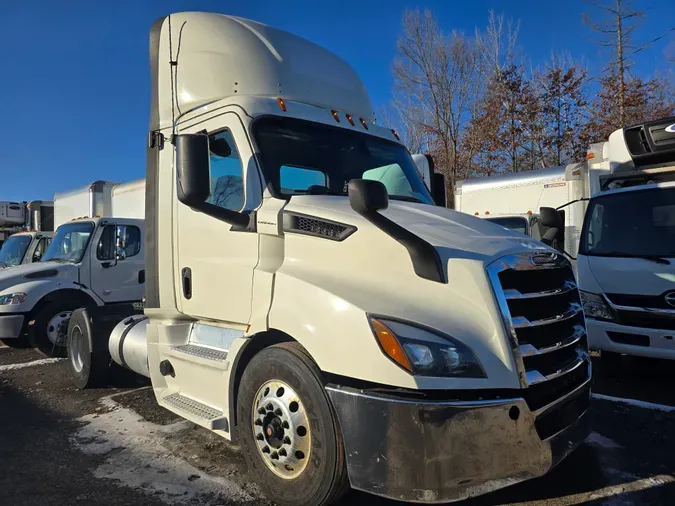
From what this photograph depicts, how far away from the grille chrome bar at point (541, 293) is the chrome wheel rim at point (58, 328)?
24.2ft

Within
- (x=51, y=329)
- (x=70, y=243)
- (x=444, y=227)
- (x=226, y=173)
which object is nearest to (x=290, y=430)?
(x=444, y=227)

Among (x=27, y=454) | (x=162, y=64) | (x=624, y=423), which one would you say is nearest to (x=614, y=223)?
(x=624, y=423)

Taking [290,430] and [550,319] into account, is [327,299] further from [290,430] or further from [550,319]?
[550,319]

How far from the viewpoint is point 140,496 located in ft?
11.7

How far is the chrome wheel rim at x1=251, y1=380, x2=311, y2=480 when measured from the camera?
3.09 m

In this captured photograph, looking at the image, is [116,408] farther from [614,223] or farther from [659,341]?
[614,223]

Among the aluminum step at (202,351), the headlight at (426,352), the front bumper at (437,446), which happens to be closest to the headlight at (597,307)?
the front bumper at (437,446)

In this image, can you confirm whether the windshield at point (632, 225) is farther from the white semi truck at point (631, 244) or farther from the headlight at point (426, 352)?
the headlight at point (426, 352)

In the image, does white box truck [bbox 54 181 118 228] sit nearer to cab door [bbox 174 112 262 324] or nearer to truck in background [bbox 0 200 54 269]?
truck in background [bbox 0 200 54 269]

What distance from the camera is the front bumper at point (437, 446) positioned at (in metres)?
2.64

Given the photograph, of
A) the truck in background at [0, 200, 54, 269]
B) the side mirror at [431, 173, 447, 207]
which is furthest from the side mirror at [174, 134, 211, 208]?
the truck in background at [0, 200, 54, 269]

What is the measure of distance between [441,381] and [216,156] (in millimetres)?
2457

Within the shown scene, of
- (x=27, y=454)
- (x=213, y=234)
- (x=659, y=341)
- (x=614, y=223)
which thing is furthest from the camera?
(x=614, y=223)

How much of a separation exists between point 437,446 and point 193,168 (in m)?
2.30
